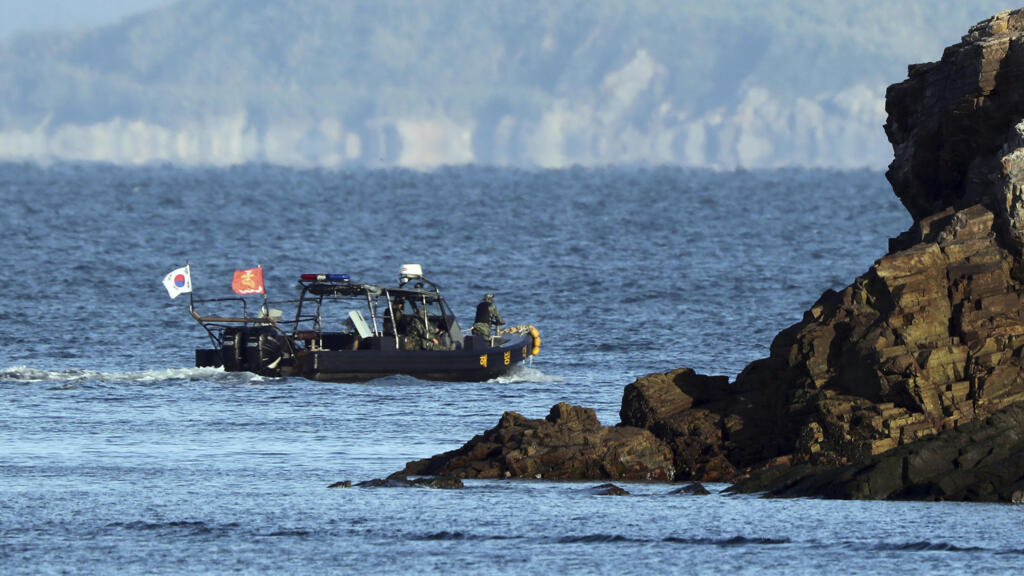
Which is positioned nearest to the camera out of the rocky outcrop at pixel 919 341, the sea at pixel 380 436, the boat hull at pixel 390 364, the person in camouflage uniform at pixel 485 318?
the sea at pixel 380 436

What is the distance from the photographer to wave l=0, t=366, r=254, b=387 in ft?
138

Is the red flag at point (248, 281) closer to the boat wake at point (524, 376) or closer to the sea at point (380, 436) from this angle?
the sea at point (380, 436)

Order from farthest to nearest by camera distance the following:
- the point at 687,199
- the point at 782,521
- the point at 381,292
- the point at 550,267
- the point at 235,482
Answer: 1. the point at 687,199
2. the point at 550,267
3. the point at 381,292
4. the point at 235,482
5. the point at 782,521

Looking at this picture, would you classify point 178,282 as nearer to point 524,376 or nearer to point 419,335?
point 419,335

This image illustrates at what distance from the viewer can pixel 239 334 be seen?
44.3 meters

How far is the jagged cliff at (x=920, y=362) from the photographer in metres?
25.5

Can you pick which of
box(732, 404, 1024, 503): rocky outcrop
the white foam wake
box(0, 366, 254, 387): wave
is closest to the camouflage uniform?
box(0, 366, 254, 387): wave

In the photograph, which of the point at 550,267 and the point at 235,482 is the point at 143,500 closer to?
the point at 235,482

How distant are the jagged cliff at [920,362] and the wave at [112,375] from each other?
51.0ft

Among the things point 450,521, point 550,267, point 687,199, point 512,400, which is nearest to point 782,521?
point 450,521

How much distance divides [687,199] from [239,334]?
12286 centimetres

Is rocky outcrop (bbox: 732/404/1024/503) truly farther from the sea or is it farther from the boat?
the boat

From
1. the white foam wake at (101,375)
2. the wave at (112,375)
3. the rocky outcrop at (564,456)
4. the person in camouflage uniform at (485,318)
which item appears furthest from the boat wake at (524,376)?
the rocky outcrop at (564,456)

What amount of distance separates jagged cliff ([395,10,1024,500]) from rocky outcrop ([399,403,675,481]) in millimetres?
97
